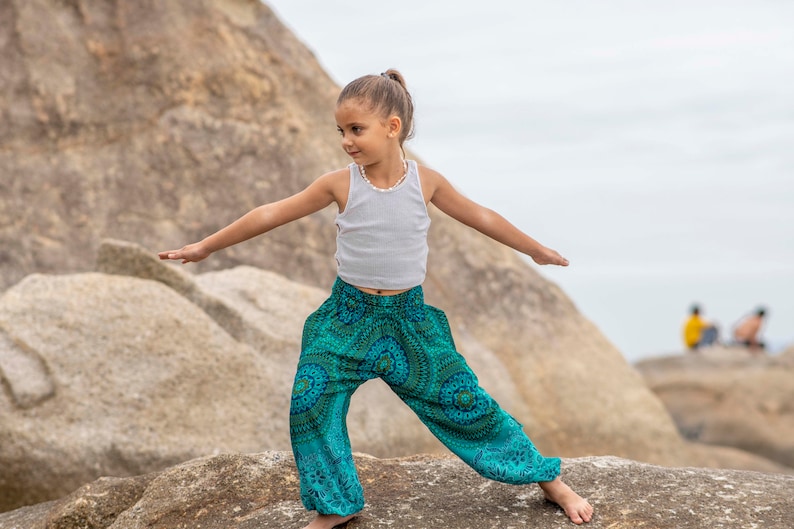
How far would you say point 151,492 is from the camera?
4.88 metres

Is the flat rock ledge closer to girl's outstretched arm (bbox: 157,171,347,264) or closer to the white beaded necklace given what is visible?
girl's outstretched arm (bbox: 157,171,347,264)

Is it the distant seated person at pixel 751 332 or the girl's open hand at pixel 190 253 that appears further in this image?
the distant seated person at pixel 751 332

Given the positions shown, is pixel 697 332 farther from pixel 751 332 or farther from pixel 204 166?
pixel 204 166

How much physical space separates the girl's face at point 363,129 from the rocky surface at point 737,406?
1140cm

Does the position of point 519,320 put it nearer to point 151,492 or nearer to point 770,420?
point 151,492

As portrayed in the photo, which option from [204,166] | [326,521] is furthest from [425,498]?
[204,166]

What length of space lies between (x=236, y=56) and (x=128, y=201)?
168 cm

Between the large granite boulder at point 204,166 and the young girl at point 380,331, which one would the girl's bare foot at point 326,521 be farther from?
the large granite boulder at point 204,166

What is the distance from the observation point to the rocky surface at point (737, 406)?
14000 mm

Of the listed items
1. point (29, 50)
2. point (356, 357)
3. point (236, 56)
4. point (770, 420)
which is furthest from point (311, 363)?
point (770, 420)

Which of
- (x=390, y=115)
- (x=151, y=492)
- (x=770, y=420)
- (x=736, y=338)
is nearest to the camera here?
(x=390, y=115)

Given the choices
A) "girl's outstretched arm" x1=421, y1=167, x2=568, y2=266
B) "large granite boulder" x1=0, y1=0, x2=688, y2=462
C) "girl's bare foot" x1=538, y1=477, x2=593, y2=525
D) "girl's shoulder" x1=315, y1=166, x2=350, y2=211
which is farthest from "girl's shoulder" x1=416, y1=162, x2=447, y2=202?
"large granite boulder" x1=0, y1=0, x2=688, y2=462

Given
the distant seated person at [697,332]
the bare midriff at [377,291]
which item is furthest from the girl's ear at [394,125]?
the distant seated person at [697,332]

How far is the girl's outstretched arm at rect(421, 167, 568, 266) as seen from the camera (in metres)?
4.27
